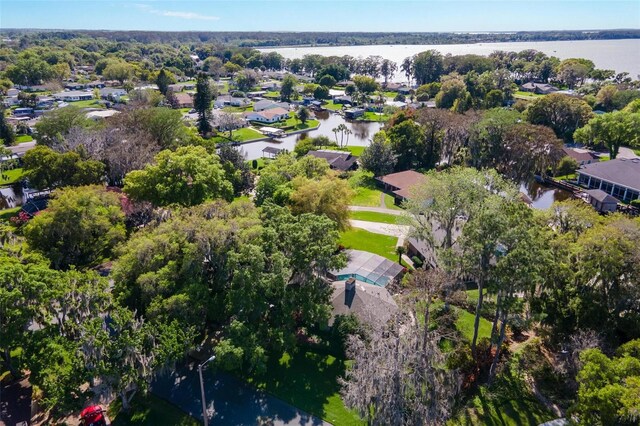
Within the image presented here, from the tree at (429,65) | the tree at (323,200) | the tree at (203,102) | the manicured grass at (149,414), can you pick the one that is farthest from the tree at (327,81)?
the manicured grass at (149,414)

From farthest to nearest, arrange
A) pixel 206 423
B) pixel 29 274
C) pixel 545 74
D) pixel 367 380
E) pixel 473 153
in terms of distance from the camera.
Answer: pixel 545 74 → pixel 473 153 → pixel 29 274 → pixel 206 423 → pixel 367 380

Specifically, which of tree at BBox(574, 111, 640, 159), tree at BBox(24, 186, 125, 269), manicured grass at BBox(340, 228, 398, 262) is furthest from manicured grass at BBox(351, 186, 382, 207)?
tree at BBox(574, 111, 640, 159)

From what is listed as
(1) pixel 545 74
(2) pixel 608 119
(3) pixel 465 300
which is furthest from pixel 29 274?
(1) pixel 545 74

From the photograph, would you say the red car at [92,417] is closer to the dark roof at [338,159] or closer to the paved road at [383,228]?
the paved road at [383,228]

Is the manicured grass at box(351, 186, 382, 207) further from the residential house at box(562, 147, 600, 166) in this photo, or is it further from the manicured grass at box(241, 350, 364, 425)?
the residential house at box(562, 147, 600, 166)

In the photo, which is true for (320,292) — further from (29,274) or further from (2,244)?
(2,244)

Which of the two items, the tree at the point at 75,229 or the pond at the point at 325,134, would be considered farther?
the pond at the point at 325,134

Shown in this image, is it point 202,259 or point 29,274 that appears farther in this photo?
point 202,259
